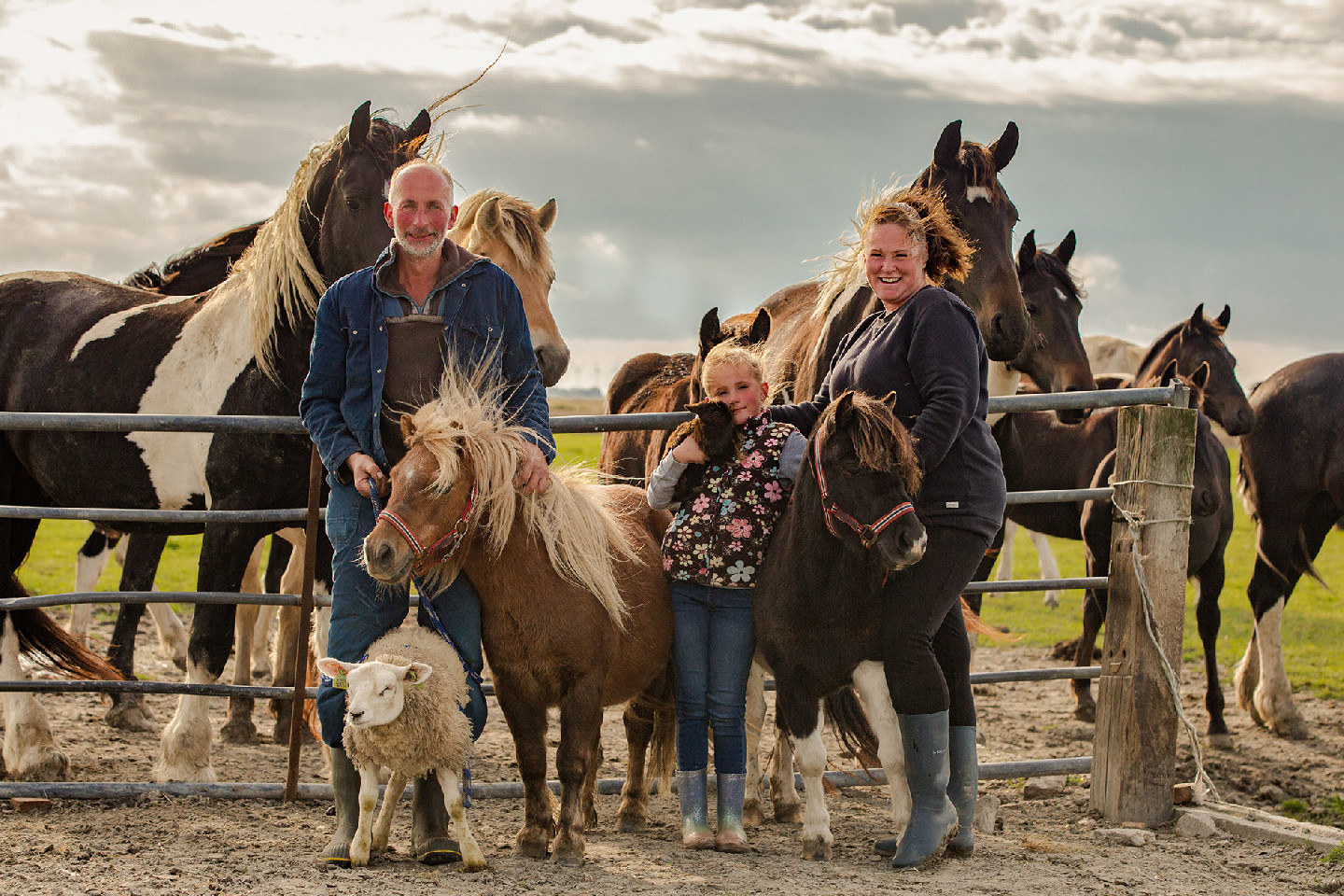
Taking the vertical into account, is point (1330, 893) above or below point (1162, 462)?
below

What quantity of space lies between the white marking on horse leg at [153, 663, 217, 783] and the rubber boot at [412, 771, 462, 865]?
1.44m

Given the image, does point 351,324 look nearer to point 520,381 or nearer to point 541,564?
point 520,381

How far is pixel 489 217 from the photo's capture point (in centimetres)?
573

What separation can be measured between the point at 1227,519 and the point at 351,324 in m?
5.89

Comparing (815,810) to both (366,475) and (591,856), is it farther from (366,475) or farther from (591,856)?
(366,475)

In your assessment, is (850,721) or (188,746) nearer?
(850,721)

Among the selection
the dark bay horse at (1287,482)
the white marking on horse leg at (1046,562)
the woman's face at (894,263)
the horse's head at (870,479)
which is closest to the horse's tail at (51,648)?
the horse's head at (870,479)

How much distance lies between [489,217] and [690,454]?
215cm

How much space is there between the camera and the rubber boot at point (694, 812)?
163 inches

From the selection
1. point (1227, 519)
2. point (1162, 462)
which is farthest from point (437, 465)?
point (1227, 519)

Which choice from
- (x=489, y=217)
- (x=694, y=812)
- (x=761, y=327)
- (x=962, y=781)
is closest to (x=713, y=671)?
(x=694, y=812)

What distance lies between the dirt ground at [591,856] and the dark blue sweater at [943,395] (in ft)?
3.99

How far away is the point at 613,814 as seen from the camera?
488cm

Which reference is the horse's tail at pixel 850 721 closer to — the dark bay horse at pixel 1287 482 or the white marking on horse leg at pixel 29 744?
the white marking on horse leg at pixel 29 744
